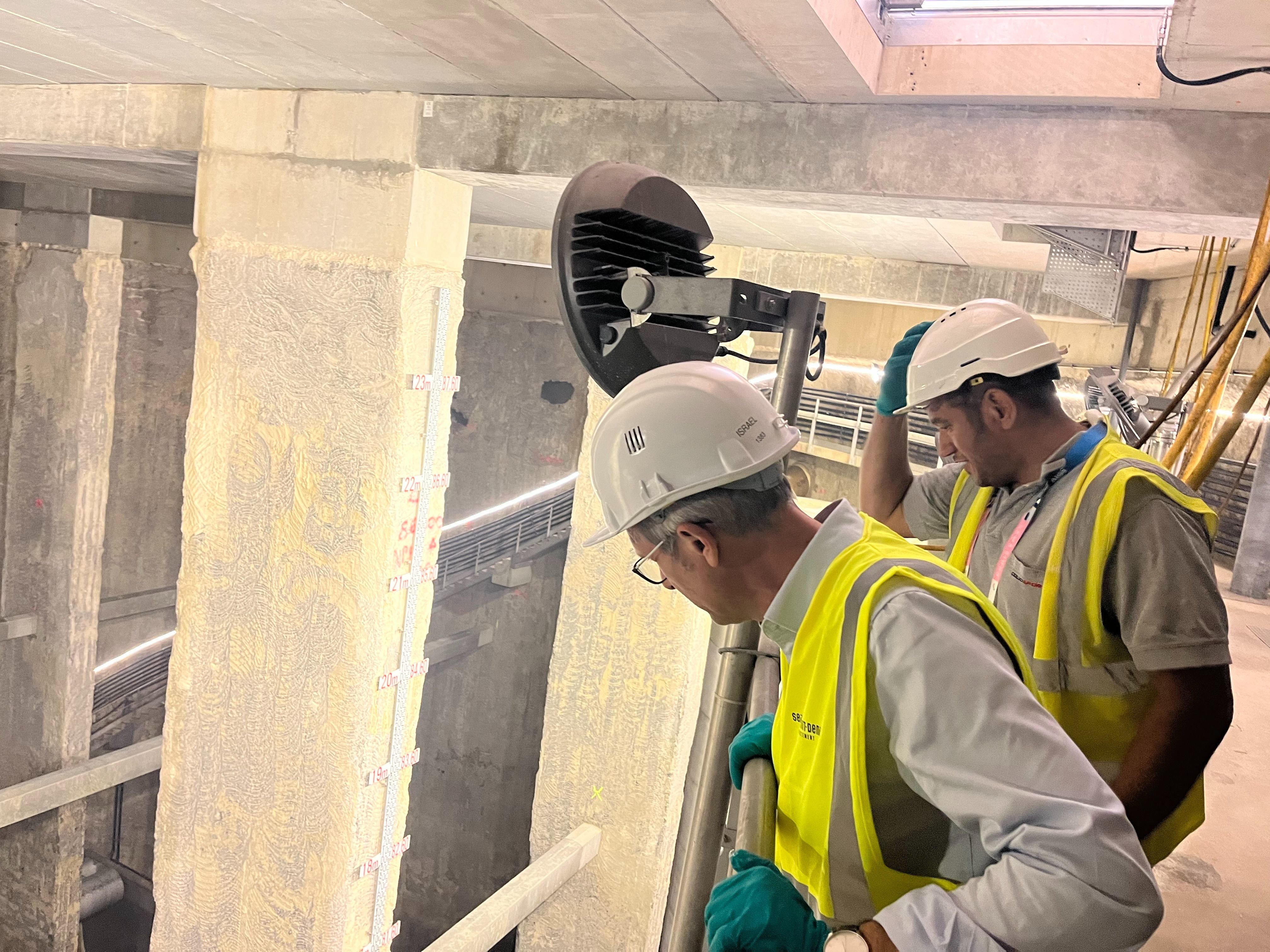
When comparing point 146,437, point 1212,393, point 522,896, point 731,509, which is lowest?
point 522,896

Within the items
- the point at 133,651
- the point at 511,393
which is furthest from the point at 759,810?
the point at 133,651

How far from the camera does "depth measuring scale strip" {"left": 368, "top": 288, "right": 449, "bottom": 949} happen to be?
4.15m

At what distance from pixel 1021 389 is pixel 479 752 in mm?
10734

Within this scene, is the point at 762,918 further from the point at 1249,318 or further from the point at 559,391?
the point at 559,391

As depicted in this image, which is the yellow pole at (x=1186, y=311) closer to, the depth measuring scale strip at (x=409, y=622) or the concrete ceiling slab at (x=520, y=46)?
the concrete ceiling slab at (x=520, y=46)

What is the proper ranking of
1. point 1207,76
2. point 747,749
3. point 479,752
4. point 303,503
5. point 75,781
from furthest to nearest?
point 479,752 < point 75,781 < point 303,503 < point 1207,76 < point 747,749

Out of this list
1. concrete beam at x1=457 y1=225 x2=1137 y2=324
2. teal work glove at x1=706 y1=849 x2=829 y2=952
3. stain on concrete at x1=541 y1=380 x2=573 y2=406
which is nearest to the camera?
teal work glove at x1=706 y1=849 x2=829 y2=952

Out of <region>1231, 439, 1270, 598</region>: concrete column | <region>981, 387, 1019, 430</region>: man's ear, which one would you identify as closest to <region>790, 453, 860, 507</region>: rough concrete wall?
<region>1231, 439, 1270, 598</region>: concrete column

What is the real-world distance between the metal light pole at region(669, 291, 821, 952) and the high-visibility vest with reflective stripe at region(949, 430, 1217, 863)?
0.68 metres

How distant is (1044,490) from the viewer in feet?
7.37

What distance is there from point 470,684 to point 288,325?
8.54 m

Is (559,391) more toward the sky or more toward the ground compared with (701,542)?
more toward the ground

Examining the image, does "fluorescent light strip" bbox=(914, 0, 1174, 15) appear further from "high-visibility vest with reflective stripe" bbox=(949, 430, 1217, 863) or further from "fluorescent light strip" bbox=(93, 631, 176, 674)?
"fluorescent light strip" bbox=(93, 631, 176, 674)

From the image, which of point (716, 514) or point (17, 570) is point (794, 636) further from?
point (17, 570)
